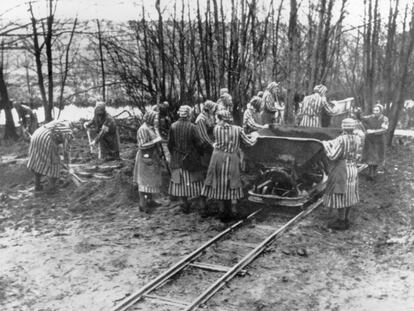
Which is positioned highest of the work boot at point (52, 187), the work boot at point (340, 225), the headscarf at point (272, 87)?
the headscarf at point (272, 87)

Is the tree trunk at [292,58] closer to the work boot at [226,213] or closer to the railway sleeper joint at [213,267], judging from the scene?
the work boot at [226,213]

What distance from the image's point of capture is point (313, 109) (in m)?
12.5

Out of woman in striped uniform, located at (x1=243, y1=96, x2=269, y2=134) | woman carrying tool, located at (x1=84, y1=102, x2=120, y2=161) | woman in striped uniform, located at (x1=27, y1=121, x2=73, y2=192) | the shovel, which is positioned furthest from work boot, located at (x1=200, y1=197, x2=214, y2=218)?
woman carrying tool, located at (x1=84, y1=102, x2=120, y2=161)

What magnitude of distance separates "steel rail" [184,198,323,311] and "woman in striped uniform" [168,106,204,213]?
1676mm

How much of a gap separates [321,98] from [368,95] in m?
5.83

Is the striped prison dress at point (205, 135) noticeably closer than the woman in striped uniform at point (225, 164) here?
No

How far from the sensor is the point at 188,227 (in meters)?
8.49

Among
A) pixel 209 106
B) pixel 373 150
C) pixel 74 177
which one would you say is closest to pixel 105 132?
pixel 74 177

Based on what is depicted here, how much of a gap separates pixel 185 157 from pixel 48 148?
114 inches

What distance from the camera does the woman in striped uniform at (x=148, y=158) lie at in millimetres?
8906

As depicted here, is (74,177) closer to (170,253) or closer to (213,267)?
(170,253)

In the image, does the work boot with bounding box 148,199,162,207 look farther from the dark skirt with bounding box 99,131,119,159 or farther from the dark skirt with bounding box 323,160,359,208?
the dark skirt with bounding box 323,160,359,208

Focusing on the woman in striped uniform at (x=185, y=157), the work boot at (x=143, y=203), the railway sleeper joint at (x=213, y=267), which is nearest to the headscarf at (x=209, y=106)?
the woman in striped uniform at (x=185, y=157)

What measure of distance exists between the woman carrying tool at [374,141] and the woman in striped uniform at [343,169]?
11.8 ft
